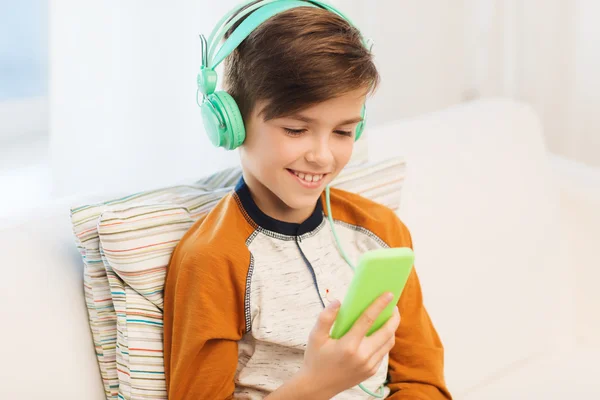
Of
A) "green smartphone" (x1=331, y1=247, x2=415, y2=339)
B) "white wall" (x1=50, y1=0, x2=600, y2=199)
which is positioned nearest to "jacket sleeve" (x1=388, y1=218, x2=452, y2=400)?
"green smartphone" (x1=331, y1=247, x2=415, y2=339)

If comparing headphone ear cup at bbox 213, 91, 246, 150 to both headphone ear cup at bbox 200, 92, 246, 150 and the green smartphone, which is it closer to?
headphone ear cup at bbox 200, 92, 246, 150

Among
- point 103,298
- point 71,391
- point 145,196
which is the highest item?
point 145,196

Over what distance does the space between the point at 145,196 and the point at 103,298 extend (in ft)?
0.59

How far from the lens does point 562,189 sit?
187cm

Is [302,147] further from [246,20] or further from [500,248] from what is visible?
[500,248]

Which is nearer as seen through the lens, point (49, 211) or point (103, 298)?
point (103, 298)

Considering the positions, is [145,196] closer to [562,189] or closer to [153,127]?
[153,127]

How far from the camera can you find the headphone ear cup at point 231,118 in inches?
40.3

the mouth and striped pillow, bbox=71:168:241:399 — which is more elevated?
the mouth

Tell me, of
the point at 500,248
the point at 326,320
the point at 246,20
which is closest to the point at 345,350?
the point at 326,320

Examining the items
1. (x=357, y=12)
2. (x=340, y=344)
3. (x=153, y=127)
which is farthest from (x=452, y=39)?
(x=340, y=344)

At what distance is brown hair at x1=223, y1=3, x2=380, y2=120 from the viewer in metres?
1.00

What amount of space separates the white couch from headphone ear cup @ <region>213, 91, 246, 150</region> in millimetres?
364

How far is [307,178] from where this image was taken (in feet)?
3.46
